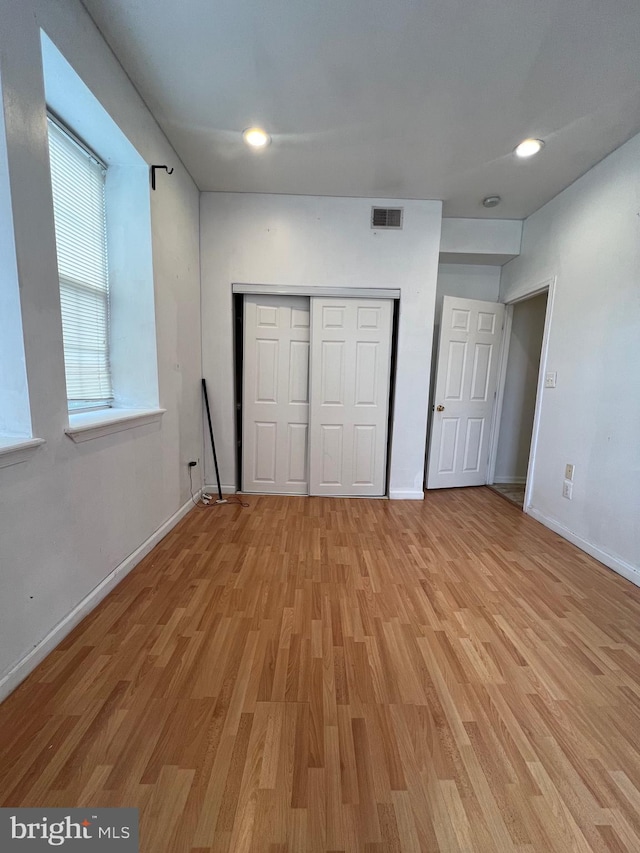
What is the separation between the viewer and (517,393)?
375 cm

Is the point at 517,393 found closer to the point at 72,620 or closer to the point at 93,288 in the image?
the point at 93,288

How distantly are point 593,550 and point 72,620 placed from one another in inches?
124

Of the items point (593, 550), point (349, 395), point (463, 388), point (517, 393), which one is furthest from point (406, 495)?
point (517, 393)

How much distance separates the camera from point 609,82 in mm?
1713

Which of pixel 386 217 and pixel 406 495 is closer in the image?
pixel 386 217

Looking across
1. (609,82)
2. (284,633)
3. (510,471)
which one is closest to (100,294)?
(284,633)

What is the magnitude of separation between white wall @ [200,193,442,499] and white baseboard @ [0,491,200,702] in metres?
1.55

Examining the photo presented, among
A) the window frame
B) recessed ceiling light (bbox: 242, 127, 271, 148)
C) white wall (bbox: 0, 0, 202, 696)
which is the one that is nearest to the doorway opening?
recessed ceiling light (bbox: 242, 127, 271, 148)

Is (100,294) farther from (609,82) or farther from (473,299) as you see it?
(473,299)

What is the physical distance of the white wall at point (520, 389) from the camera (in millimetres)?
3625

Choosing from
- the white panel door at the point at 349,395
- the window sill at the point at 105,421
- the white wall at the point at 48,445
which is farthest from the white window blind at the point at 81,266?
the white panel door at the point at 349,395

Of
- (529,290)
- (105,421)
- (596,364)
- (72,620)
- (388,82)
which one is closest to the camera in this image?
(72,620)

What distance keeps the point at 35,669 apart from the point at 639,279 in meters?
3.72

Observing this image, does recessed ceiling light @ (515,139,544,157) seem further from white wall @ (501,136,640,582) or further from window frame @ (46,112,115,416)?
window frame @ (46,112,115,416)
